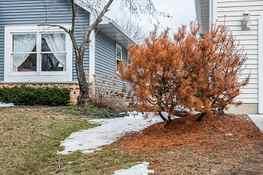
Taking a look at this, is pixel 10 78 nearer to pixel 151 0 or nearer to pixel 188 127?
pixel 151 0

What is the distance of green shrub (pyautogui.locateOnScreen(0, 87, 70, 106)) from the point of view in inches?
622

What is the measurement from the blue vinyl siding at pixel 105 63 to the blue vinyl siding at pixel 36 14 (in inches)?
41.3

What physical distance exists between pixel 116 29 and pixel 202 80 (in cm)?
1006

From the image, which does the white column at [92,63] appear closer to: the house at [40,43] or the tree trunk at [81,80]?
the house at [40,43]

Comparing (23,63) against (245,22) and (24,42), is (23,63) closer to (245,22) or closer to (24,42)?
(24,42)

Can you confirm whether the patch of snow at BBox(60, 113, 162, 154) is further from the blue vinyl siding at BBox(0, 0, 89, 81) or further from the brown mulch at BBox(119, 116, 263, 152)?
the blue vinyl siding at BBox(0, 0, 89, 81)

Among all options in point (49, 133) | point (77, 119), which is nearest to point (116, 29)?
point (77, 119)

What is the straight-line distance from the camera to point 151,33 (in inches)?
336

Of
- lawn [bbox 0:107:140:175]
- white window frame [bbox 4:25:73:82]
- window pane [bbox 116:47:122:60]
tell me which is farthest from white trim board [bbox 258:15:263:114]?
window pane [bbox 116:47:122:60]

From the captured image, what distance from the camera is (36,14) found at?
674 inches

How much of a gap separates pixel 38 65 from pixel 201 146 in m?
10.6

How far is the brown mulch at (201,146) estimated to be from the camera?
20.8 feet

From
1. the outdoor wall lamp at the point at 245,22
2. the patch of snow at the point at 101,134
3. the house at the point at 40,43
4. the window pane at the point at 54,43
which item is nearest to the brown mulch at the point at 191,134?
the patch of snow at the point at 101,134

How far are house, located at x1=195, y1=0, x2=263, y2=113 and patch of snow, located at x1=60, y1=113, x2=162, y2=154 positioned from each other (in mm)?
2358
